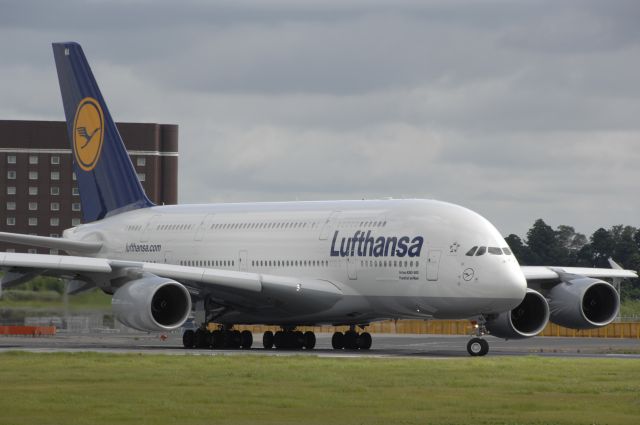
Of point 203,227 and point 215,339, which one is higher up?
point 203,227

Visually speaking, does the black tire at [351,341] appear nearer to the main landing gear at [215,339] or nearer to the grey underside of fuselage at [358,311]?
the grey underside of fuselage at [358,311]

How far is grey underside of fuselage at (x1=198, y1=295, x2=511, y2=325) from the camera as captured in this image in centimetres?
4181

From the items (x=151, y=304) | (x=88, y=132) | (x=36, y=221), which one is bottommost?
(x=151, y=304)

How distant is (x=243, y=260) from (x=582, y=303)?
11.7m

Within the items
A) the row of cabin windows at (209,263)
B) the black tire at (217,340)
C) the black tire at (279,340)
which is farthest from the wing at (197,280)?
the row of cabin windows at (209,263)

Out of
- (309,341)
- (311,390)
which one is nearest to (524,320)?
(309,341)

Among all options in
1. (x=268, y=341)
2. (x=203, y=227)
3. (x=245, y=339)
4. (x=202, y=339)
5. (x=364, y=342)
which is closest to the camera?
(x=202, y=339)

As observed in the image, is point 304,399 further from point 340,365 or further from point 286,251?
point 286,251

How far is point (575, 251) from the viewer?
584 feet

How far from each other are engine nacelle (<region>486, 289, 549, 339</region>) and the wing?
16.9 feet

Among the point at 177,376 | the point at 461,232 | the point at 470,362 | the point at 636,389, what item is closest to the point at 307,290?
the point at 461,232

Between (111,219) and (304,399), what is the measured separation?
2989cm

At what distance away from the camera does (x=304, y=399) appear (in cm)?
2592

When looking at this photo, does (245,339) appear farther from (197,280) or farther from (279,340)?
(197,280)
